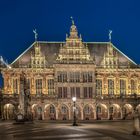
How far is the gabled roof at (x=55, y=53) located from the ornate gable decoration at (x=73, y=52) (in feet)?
14.0

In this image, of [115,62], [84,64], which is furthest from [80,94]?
[115,62]

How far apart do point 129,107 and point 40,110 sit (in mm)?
18431

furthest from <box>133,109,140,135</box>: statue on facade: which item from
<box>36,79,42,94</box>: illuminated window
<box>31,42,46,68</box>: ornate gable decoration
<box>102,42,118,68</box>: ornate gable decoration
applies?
<box>102,42,118,68</box>: ornate gable decoration

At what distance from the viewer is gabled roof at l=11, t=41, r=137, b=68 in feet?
292

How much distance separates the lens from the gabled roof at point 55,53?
8906cm

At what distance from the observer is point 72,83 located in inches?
3344

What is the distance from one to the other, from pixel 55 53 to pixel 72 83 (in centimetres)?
942

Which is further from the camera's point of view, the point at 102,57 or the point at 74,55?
the point at 102,57

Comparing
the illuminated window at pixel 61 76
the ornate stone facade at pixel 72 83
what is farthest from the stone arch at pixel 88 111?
the illuminated window at pixel 61 76

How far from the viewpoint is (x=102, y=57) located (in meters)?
91.9

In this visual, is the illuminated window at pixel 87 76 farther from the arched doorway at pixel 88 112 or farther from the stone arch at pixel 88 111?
the arched doorway at pixel 88 112

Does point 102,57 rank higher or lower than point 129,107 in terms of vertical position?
higher

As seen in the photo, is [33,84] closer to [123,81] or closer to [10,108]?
[10,108]

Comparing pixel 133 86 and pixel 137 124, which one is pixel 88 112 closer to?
pixel 133 86
